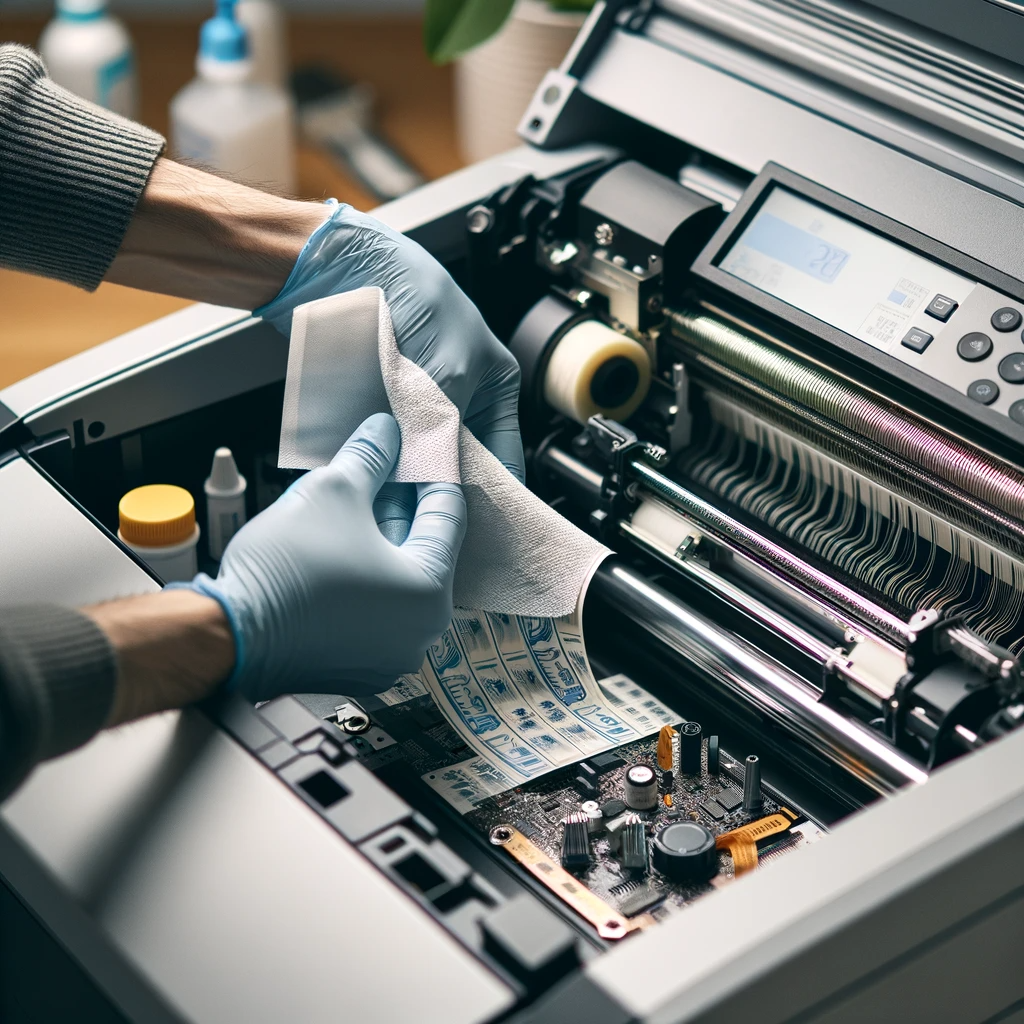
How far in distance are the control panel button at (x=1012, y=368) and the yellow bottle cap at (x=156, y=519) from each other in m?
0.63

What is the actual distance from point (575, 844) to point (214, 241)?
22.3 inches

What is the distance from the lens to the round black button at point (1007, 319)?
3.34 feet

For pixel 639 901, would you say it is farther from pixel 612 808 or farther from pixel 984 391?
pixel 984 391

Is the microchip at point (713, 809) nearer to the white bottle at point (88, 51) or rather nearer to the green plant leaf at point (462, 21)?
the green plant leaf at point (462, 21)

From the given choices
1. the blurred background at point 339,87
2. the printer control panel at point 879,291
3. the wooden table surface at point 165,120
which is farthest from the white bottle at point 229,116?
the printer control panel at point 879,291

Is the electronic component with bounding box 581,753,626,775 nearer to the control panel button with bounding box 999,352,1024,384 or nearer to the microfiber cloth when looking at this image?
the microfiber cloth

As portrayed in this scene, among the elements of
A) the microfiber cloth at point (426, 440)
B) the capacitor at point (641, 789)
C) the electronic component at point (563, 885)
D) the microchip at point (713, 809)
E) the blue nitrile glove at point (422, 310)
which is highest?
the blue nitrile glove at point (422, 310)

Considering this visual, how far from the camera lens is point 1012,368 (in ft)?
3.30

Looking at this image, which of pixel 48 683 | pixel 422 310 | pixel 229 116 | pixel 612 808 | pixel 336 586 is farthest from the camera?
pixel 229 116

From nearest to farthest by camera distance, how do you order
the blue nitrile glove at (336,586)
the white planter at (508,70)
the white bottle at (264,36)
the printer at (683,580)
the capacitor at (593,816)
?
the printer at (683,580)
the blue nitrile glove at (336,586)
the capacitor at (593,816)
the white planter at (508,70)
the white bottle at (264,36)

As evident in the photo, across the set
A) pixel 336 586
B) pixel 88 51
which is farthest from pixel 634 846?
pixel 88 51

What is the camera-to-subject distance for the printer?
75 centimetres

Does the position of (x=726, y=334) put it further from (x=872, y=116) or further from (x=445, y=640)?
(x=445, y=640)

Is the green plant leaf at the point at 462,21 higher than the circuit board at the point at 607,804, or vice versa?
the green plant leaf at the point at 462,21
